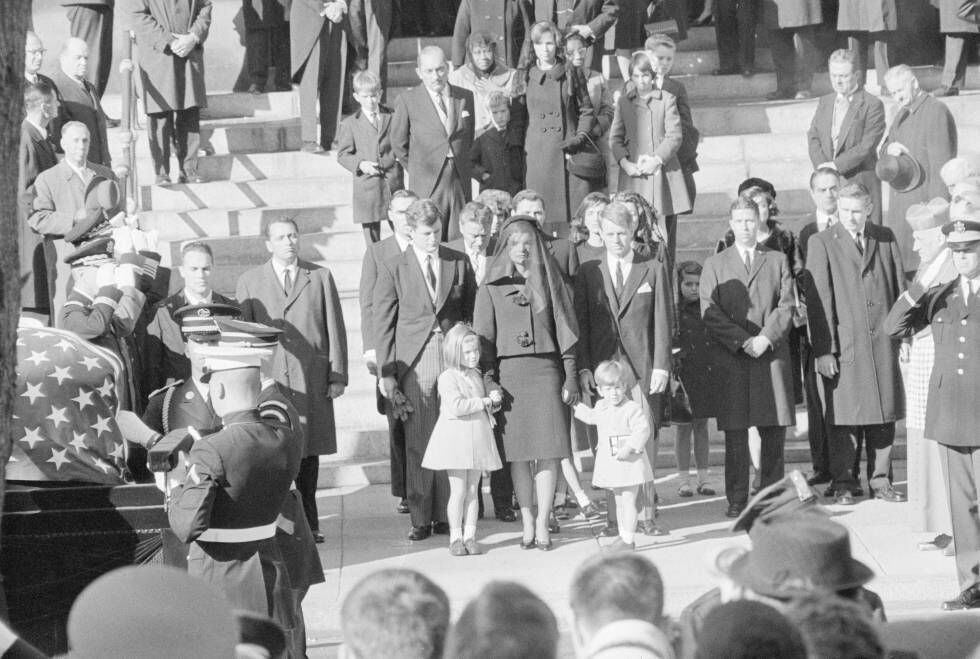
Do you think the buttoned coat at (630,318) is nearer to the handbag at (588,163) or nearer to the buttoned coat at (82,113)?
the handbag at (588,163)

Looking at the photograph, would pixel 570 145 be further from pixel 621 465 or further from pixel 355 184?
pixel 621 465

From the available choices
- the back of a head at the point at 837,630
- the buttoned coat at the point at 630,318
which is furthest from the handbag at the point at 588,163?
the back of a head at the point at 837,630

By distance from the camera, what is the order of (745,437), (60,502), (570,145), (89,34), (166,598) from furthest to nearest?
(89,34), (570,145), (745,437), (60,502), (166,598)

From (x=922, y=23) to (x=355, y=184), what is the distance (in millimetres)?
7235

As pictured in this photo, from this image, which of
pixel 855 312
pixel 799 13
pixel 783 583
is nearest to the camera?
pixel 783 583

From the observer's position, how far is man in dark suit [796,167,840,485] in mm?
10484

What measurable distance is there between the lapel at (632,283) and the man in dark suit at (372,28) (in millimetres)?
4937

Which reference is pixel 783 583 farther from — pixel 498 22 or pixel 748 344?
pixel 498 22

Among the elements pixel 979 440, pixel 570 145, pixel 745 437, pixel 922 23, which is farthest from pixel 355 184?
pixel 922 23

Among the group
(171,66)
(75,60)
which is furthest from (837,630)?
(171,66)

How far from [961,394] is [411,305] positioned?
323 centimetres

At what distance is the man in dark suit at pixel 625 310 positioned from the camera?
386 inches

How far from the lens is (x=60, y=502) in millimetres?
6867

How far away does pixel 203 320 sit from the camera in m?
7.22
